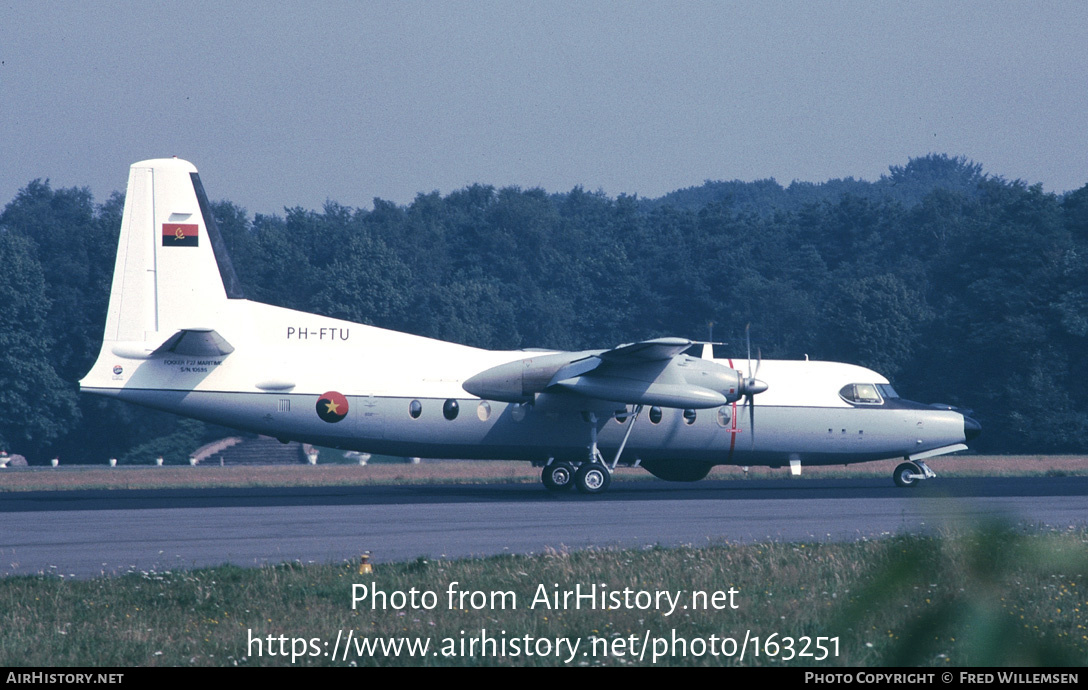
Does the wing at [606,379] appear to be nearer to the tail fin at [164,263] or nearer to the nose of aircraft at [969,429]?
the tail fin at [164,263]

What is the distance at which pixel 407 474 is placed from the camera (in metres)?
45.3

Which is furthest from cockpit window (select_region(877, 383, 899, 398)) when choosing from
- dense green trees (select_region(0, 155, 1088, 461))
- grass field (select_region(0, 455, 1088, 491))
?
dense green trees (select_region(0, 155, 1088, 461))

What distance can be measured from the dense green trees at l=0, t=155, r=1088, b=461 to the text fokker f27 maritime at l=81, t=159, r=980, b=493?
1675 inches

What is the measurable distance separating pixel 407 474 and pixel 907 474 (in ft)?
67.6

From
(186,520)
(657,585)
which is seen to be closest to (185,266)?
(186,520)

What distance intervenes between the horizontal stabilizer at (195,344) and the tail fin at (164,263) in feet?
2.65

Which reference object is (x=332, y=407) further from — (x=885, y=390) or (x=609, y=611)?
(x=609, y=611)

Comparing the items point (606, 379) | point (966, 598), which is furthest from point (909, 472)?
point (966, 598)

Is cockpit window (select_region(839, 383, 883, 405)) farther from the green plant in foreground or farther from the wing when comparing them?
the green plant in foreground

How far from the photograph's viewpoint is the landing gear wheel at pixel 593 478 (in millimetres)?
29281

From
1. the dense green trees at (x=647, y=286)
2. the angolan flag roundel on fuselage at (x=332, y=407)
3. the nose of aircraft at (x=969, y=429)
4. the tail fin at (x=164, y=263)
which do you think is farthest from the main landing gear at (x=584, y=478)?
the dense green trees at (x=647, y=286)

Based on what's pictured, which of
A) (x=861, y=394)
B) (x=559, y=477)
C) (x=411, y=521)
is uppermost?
(x=861, y=394)

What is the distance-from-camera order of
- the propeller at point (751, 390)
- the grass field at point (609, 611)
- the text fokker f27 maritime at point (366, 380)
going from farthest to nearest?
1. the propeller at point (751, 390)
2. the text fokker f27 maritime at point (366, 380)
3. the grass field at point (609, 611)

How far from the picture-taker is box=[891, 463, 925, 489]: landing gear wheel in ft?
105
